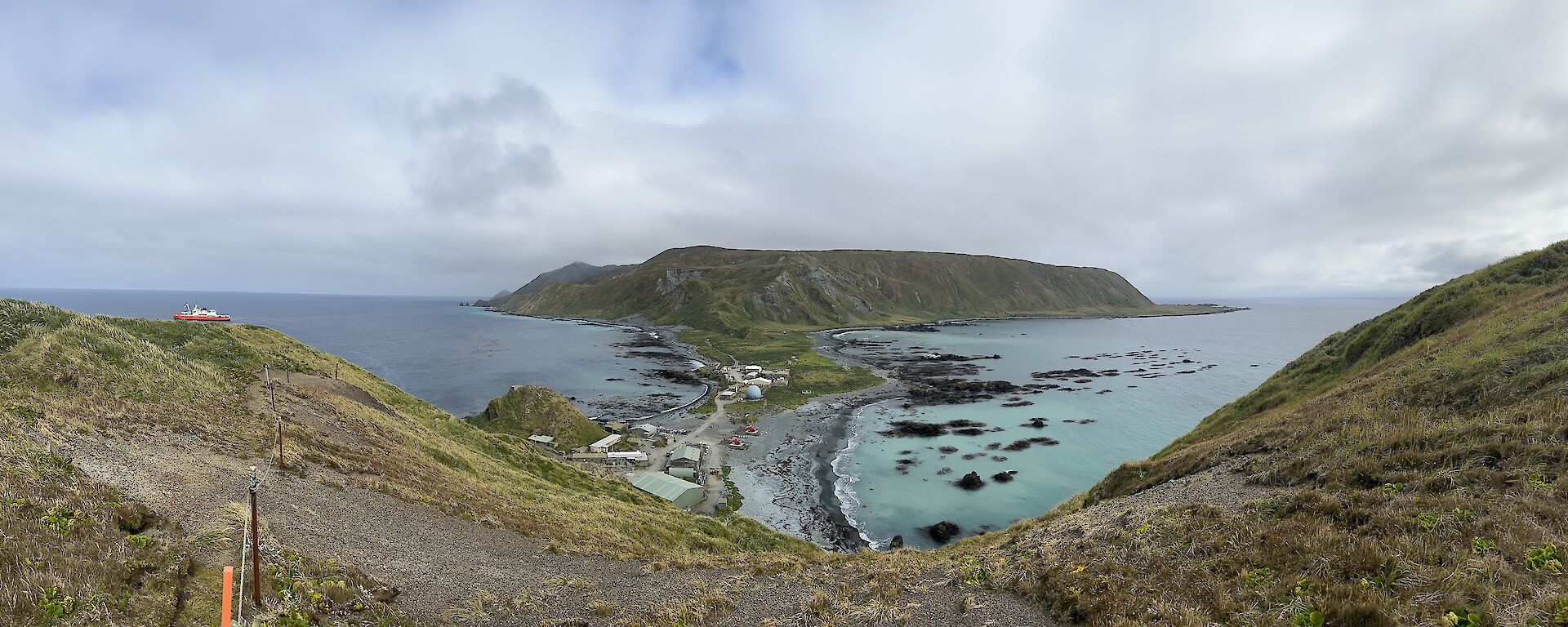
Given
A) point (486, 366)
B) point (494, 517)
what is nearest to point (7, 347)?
point (494, 517)

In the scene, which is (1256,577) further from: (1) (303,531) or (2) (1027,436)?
(2) (1027,436)

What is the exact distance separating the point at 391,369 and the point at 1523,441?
117678 mm

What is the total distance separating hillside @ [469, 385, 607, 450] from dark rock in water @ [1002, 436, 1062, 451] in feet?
125

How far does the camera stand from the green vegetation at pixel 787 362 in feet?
221

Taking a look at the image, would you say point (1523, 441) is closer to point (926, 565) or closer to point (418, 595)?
point (926, 565)

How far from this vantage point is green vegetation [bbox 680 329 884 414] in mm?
67438

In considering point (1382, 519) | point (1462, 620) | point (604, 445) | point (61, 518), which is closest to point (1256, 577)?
point (1382, 519)

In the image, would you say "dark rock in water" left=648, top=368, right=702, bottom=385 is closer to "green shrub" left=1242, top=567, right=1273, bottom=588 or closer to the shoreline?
the shoreline

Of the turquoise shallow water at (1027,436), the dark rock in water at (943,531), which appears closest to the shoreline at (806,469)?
the turquoise shallow water at (1027,436)

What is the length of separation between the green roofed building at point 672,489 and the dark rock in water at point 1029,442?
98.3ft

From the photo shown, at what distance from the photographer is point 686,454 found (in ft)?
134

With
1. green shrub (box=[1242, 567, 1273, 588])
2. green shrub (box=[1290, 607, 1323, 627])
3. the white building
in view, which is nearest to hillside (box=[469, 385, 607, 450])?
the white building

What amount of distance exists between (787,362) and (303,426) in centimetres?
7793

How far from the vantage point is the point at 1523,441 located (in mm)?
10156
